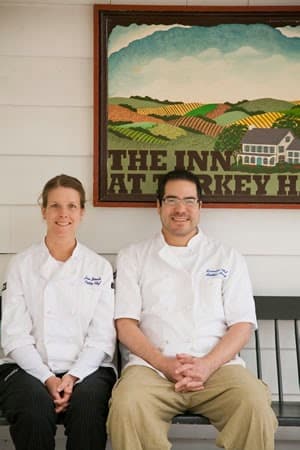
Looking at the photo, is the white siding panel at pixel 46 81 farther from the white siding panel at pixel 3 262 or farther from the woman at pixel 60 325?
the white siding panel at pixel 3 262

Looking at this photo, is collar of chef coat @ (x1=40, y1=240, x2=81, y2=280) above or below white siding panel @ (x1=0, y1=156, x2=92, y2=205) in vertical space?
below

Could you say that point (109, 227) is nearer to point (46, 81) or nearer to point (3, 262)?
point (3, 262)

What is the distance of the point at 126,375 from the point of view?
271cm

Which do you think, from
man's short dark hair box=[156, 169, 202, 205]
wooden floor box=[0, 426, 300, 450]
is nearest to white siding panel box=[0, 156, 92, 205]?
man's short dark hair box=[156, 169, 202, 205]

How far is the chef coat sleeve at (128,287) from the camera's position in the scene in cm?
288

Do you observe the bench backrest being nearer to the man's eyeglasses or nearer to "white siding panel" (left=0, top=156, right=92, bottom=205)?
the man's eyeglasses

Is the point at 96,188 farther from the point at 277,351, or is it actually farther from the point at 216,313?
the point at 277,351

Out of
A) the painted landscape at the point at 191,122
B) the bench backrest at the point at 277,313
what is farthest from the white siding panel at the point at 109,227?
the bench backrest at the point at 277,313

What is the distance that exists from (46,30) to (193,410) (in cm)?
200

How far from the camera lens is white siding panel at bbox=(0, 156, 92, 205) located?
3273 mm

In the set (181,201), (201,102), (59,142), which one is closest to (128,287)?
(181,201)

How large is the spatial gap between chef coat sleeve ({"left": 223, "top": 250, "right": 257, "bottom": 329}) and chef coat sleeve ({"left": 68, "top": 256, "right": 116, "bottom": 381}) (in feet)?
1.71

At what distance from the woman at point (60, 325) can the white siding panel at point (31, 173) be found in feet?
1.20

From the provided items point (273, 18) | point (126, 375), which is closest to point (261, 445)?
point (126, 375)
